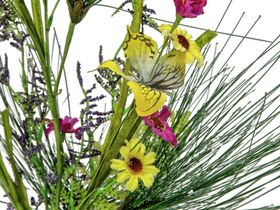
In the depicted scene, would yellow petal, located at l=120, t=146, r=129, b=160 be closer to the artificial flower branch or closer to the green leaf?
the artificial flower branch

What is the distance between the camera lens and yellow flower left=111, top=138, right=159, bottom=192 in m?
0.77

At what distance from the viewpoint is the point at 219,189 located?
0.84 metres

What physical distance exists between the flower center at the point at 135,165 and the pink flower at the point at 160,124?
4 cm

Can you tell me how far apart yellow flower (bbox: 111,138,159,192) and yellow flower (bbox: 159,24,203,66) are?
11 centimetres

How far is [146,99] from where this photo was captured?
2.38 ft

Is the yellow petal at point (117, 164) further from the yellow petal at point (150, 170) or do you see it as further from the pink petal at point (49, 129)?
the pink petal at point (49, 129)

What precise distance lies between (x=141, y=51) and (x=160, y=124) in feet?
0.28

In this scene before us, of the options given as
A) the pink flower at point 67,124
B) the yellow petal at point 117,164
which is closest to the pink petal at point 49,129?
the pink flower at point 67,124

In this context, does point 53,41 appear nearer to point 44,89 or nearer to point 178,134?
point 44,89

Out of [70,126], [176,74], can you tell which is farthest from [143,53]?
[70,126]

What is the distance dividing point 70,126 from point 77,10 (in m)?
0.16

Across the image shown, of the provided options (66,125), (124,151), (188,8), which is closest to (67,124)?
(66,125)

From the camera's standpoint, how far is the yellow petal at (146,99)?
0.72m

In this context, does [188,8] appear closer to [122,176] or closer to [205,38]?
[205,38]
